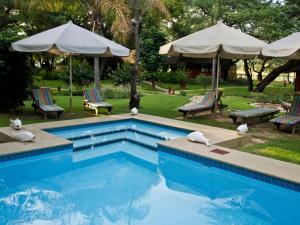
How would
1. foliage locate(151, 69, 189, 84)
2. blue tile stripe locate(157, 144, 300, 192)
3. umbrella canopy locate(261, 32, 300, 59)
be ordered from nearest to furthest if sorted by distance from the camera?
blue tile stripe locate(157, 144, 300, 192)
umbrella canopy locate(261, 32, 300, 59)
foliage locate(151, 69, 189, 84)

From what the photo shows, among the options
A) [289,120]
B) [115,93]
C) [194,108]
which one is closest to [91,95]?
[194,108]

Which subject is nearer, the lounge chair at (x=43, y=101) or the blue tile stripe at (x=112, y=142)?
the blue tile stripe at (x=112, y=142)

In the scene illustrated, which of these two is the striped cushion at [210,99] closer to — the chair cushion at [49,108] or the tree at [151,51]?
the chair cushion at [49,108]

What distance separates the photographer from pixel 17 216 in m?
4.53

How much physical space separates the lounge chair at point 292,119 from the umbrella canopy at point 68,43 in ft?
16.9

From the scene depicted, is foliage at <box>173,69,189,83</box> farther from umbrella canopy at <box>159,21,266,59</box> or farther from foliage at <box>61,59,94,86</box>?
umbrella canopy at <box>159,21,266,59</box>

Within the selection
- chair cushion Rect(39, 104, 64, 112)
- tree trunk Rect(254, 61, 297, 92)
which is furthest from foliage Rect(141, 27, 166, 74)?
chair cushion Rect(39, 104, 64, 112)

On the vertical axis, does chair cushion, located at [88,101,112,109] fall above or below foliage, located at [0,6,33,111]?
below

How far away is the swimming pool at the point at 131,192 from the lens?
4.59 meters

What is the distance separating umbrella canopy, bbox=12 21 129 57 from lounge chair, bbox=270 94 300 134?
5.15m

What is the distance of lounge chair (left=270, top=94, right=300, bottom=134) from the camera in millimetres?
8148

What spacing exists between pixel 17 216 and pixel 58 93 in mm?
13765

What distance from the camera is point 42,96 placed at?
10266mm

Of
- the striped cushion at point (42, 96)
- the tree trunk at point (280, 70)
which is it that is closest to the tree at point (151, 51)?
the tree trunk at point (280, 70)
